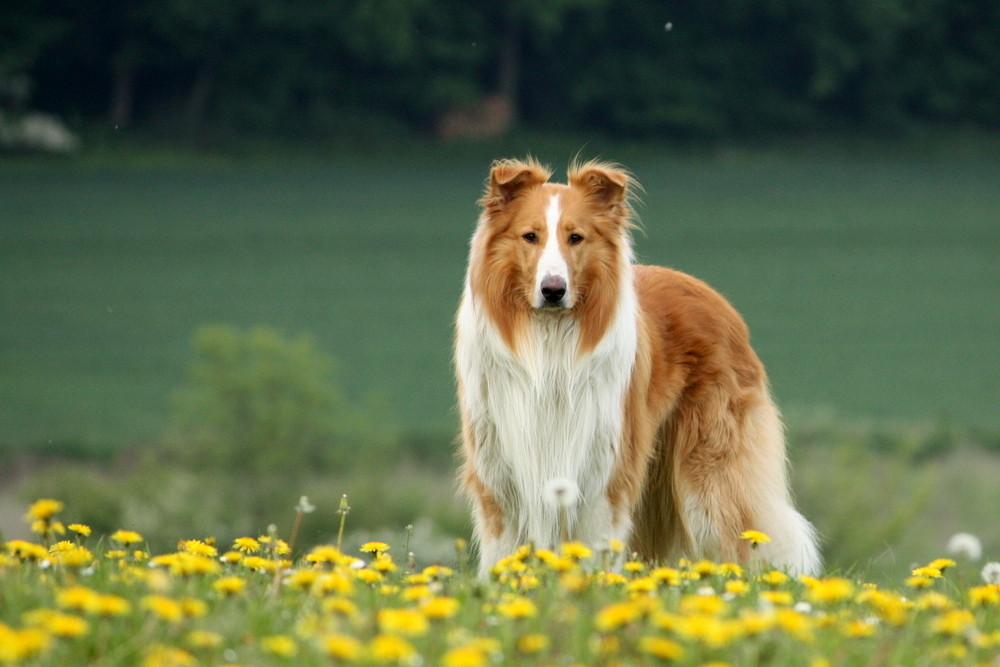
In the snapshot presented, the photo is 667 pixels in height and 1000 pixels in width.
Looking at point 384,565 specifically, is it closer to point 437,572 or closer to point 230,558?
point 437,572

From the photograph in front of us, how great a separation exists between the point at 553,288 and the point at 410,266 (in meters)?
32.2

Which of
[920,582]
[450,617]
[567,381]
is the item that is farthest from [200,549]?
[920,582]

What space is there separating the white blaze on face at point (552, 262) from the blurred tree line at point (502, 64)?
3501 centimetres

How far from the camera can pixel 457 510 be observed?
2291 cm

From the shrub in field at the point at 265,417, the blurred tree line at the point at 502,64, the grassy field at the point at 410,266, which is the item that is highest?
the blurred tree line at the point at 502,64

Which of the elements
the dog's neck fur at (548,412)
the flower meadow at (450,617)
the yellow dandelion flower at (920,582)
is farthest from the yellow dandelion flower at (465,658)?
the dog's neck fur at (548,412)

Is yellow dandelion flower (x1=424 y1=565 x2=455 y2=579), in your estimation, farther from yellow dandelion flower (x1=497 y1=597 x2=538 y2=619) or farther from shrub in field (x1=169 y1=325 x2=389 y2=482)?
shrub in field (x1=169 y1=325 x2=389 y2=482)

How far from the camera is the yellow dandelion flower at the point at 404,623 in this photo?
3.18 m

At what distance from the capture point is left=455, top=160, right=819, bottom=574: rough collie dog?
5.80m

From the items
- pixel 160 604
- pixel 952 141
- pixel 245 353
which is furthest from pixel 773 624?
pixel 952 141

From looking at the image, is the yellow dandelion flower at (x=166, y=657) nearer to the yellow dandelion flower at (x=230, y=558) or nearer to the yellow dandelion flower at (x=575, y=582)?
the yellow dandelion flower at (x=575, y=582)

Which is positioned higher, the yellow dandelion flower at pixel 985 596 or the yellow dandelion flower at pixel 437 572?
the yellow dandelion flower at pixel 985 596

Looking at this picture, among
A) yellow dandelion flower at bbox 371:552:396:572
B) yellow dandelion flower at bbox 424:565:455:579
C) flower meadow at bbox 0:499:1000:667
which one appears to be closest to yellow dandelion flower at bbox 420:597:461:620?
flower meadow at bbox 0:499:1000:667

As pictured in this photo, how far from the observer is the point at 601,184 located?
235 inches
